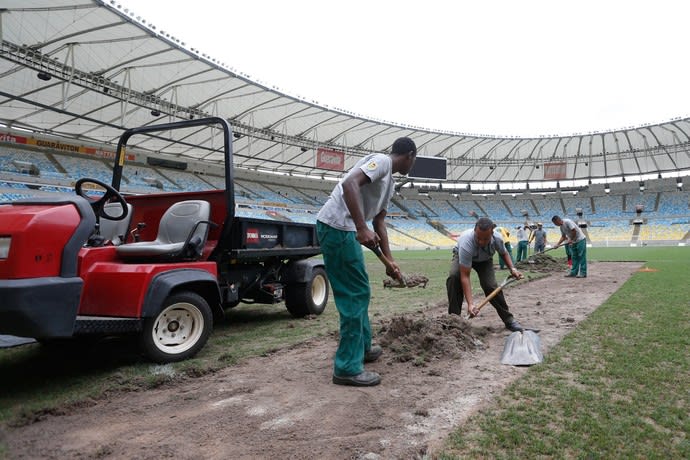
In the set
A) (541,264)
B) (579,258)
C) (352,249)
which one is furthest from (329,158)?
(352,249)

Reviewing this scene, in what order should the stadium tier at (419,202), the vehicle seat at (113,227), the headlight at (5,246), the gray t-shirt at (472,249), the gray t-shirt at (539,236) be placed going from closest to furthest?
the headlight at (5,246)
the vehicle seat at (113,227)
the gray t-shirt at (472,249)
the gray t-shirt at (539,236)
the stadium tier at (419,202)

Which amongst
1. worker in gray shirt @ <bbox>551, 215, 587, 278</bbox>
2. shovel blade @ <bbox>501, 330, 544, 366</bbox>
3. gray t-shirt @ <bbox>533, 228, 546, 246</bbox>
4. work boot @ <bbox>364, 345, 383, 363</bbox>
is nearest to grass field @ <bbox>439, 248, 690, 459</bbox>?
shovel blade @ <bbox>501, 330, 544, 366</bbox>

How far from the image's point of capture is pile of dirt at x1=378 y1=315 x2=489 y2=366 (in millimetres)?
3686

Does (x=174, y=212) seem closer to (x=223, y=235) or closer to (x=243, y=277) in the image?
(x=223, y=235)

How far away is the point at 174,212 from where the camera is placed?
4211 mm

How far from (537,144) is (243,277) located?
47.2 meters

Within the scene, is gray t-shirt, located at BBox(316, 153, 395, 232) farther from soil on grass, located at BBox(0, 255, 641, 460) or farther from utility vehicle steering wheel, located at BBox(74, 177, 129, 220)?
utility vehicle steering wheel, located at BBox(74, 177, 129, 220)

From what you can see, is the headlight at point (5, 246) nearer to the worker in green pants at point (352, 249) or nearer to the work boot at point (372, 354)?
the worker in green pants at point (352, 249)

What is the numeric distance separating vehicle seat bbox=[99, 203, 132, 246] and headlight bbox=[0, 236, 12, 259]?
1485 millimetres

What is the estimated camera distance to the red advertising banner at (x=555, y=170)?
1890 inches

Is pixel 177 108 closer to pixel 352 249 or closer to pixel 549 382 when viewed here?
pixel 352 249

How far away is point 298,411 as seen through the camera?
2549 mm

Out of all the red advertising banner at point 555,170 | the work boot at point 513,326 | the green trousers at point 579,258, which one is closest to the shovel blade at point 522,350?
the work boot at point 513,326

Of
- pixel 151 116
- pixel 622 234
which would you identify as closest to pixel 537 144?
pixel 622 234
